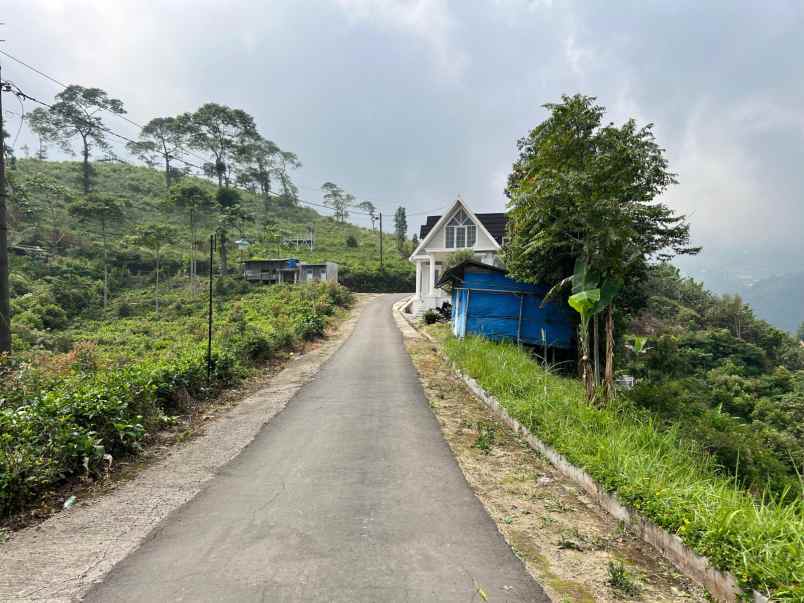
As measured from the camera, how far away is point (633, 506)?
434 centimetres

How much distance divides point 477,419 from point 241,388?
5.86 meters

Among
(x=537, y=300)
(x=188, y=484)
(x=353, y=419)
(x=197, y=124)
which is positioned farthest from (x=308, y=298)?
(x=197, y=124)

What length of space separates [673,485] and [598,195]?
614cm

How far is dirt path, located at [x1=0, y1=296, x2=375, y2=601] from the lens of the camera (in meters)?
3.39

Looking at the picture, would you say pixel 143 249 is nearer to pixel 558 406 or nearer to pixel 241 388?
pixel 241 388

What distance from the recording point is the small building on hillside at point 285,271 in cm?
4519

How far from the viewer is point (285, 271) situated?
1800 inches

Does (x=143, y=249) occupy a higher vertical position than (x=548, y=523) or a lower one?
higher

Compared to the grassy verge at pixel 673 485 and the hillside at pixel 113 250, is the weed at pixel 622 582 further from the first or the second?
the hillside at pixel 113 250

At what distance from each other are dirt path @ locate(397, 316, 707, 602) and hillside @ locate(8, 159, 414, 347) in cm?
2360

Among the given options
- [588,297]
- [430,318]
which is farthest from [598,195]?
[430,318]

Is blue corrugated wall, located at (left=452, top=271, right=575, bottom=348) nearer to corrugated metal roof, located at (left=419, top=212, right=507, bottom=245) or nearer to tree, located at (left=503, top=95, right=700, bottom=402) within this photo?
tree, located at (left=503, top=95, right=700, bottom=402)

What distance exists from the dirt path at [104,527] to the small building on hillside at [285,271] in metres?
38.2

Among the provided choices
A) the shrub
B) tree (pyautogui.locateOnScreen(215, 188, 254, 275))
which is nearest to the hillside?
the shrub
